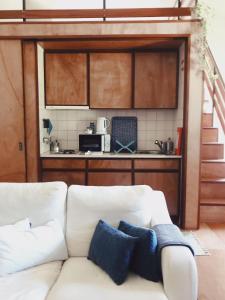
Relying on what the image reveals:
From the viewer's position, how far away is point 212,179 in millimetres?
3977

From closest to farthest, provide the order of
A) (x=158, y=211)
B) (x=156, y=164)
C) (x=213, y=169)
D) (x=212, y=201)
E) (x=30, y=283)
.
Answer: (x=30, y=283), (x=158, y=211), (x=156, y=164), (x=212, y=201), (x=213, y=169)

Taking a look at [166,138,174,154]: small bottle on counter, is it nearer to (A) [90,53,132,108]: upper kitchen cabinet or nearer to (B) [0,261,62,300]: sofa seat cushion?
(A) [90,53,132,108]: upper kitchen cabinet

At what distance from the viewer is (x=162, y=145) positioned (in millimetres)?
4137

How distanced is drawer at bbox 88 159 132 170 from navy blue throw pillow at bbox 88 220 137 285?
1.86 meters

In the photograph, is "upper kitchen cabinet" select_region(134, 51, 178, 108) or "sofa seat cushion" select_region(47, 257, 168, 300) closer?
"sofa seat cushion" select_region(47, 257, 168, 300)

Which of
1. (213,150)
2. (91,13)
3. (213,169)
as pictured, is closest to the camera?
(91,13)

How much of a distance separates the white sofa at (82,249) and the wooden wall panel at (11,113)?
5.21 feet

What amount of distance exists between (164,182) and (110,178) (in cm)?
74

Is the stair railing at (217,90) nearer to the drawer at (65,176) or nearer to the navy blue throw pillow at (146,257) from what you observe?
the drawer at (65,176)

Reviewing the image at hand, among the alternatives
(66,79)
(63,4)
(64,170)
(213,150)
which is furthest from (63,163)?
(213,150)

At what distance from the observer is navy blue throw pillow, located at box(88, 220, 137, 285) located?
1616 millimetres

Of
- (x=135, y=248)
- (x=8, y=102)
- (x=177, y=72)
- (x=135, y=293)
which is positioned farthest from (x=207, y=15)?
(x=135, y=293)

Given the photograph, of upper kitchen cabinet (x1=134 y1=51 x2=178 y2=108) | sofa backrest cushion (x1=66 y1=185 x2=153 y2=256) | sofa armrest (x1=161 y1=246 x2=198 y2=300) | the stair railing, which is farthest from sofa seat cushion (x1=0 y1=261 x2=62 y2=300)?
the stair railing

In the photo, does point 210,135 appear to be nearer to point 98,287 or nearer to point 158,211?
point 158,211
